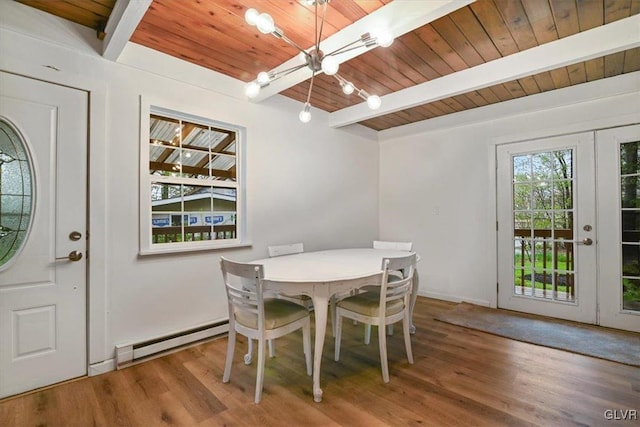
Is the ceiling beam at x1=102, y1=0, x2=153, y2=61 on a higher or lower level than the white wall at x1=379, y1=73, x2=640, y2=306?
higher

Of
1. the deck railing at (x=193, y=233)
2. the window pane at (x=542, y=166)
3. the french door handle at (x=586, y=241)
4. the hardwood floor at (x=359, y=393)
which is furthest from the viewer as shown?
the window pane at (x=542, y=166)

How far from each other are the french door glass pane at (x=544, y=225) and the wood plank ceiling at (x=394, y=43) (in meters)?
0.84

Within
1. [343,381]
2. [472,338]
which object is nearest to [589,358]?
[472,338]

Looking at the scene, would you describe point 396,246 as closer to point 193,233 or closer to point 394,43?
point 394,43

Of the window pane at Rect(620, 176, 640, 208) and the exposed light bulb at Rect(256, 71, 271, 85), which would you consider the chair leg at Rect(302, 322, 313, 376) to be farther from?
the window pane at Rect(620, 176, 640, 208)

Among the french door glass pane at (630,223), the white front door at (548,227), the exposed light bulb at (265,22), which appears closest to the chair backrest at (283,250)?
the exposed light bulb at (265,22)

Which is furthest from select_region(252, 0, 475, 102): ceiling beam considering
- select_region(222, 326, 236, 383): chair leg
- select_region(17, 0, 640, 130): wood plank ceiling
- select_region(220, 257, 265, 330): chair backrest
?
select_region(222, 326, 236, 383): chair leg

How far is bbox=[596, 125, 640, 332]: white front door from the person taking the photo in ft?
9.48

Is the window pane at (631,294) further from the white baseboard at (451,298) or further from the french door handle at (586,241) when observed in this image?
the white baseboard at (451,298)

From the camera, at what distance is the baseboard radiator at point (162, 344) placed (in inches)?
89.0

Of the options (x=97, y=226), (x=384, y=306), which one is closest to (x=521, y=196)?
(x=384, y=306)

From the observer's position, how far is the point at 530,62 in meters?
2.44

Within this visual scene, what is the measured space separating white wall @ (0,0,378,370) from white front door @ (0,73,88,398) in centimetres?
9

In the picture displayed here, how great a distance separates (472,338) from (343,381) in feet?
4.70
